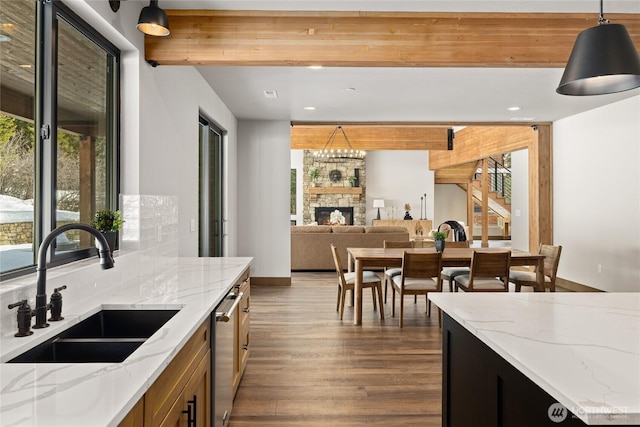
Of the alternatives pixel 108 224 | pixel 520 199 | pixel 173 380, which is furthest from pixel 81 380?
pixel 520 199

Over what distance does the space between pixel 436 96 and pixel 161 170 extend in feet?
11.5

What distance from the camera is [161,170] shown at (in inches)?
124

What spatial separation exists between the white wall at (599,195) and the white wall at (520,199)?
2.18 meters

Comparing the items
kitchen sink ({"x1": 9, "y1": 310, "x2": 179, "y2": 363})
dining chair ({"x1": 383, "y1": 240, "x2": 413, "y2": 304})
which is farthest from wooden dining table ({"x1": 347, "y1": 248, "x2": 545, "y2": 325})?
kitchen sink ({"x1": 9, "y1": 310, "x2": 179, "y2": 363})

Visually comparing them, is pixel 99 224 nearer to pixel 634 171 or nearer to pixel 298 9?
pixel 298 9

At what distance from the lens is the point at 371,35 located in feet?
9.98

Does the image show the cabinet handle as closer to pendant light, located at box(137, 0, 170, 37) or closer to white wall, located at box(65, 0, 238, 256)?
white wall, located at box(65, 0, 238, 256)

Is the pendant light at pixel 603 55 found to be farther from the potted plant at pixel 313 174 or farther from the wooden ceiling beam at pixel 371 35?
the potted plant at pixel 313 174

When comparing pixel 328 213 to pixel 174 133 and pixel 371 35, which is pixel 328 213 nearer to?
pixel 174 133

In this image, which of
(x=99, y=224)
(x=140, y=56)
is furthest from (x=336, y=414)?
(x=140, y=56)

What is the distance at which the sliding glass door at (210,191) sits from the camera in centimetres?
485

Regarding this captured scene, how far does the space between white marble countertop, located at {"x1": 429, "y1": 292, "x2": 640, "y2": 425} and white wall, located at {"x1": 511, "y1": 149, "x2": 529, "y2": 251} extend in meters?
7.56

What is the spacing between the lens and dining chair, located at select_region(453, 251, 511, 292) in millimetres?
4430

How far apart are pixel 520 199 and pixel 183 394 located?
9386 millimetres
